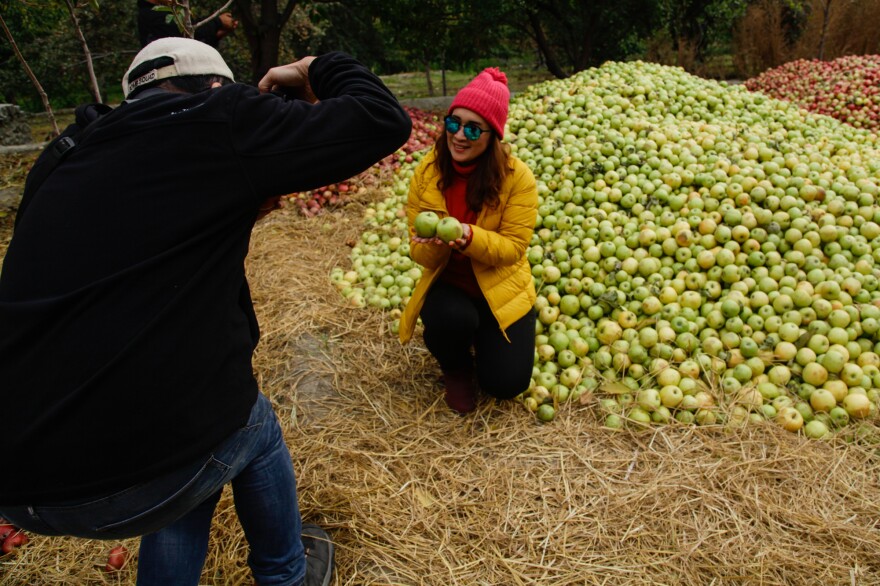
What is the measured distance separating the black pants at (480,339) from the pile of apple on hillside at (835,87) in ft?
21.5

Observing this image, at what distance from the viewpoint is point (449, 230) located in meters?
2.53

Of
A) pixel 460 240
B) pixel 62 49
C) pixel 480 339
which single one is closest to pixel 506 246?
pixel 460 240

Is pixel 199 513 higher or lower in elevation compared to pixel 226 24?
lower

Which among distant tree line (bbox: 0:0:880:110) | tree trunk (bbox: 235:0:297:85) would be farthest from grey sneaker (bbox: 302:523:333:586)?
tree trunk (bbox: 235:0:297:85)

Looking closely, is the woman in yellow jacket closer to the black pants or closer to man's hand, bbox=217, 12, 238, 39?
the black pants

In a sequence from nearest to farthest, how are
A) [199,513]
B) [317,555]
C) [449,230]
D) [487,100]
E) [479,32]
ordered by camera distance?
[199,513]
[317,555]
[449,230]
[487,100]
[479,32]

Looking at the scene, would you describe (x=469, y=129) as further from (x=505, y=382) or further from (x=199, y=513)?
(x=199, y=513)

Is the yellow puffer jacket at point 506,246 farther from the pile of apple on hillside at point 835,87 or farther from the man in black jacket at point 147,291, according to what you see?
the pile of apple on hillside at point 835,87

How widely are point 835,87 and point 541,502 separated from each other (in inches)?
329

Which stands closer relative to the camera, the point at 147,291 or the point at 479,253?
the point at 147,291

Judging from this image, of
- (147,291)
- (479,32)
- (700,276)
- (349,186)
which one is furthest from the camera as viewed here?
(479,32)

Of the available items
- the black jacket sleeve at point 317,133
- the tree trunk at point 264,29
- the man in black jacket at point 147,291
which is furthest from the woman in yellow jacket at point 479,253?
the tree trunk at point 264,29

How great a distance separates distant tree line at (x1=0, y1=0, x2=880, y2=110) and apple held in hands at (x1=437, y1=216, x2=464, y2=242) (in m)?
4.50

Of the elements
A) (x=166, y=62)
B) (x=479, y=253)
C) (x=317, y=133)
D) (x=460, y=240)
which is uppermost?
(x=166, y=62)
